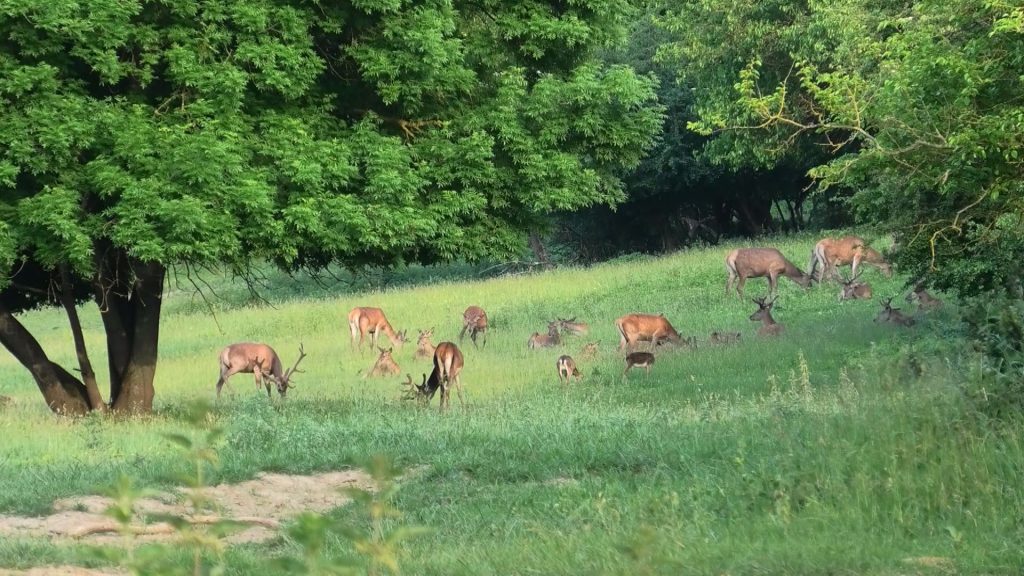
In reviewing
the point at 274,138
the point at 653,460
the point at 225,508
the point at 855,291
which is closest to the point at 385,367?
the point at 274,138

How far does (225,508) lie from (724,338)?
537 inches

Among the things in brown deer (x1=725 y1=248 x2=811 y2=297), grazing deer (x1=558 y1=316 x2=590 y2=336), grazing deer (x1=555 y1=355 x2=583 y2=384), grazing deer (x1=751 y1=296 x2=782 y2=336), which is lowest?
grazing deer (x1=555 y1=355 x2=583 y2=384)

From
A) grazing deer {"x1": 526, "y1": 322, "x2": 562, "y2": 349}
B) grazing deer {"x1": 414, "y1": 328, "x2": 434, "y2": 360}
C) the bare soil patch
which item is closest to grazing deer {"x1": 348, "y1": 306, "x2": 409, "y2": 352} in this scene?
grazing deer {"x1": 414, "y1": 328, "x2": 434, "y2": 360}

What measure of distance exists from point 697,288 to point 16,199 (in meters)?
19.7

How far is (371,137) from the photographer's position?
51.3 ft

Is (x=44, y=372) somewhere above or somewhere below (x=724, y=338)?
above

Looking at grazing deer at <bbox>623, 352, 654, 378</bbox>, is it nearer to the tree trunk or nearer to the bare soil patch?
the tree trunk

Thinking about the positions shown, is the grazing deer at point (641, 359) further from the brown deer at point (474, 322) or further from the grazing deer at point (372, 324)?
the grazing deer at point (372, 324)

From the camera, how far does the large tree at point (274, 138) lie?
13836 mm

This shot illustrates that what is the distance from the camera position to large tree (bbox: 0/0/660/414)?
13.8 metres

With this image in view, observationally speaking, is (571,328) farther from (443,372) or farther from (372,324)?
(443,372)

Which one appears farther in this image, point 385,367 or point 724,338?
point 385,367

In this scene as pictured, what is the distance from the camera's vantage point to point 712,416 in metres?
12.8

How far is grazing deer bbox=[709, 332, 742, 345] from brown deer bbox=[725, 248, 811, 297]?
639 cm
